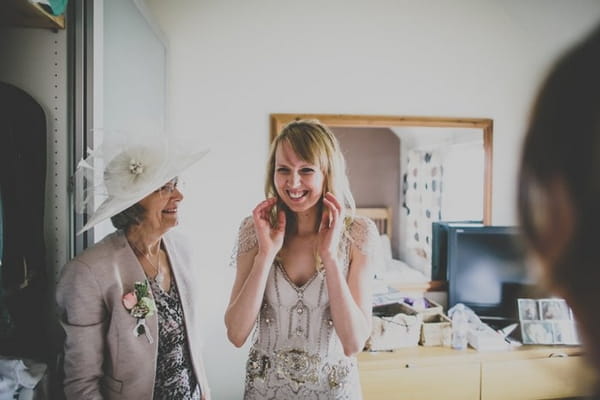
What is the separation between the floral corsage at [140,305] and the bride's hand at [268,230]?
1.14 ft

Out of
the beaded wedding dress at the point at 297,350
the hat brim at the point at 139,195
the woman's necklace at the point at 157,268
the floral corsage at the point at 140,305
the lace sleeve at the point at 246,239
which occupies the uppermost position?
the hat brim at the point at 139,195

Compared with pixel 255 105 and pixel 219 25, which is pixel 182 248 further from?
pixel 219 25

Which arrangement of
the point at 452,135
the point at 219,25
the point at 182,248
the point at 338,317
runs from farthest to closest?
the point at 452,135, the point at 219,25, the point at 182,248, the point at 338,317

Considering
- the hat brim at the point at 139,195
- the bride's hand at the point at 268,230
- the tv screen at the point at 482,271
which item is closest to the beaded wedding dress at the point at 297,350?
the bride's hand at the point at 268,230

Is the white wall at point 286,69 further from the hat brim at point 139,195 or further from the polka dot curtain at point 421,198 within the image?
the hat brim at point 139,195

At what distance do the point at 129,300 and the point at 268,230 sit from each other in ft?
1.45

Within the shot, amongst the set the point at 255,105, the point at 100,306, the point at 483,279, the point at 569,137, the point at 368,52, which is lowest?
the point at 483,279

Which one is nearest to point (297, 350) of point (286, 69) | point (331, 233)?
point (331, 233)

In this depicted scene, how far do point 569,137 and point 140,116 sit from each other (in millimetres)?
1585

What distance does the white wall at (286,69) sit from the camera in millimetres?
2238

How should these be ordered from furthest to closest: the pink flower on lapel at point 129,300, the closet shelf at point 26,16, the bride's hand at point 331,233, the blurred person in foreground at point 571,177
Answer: the bride's hand at point 331,233
the pink flower on lapel at point 129,300
the closet shelf at point 26,16
the blurred person in foreground at point 571,177

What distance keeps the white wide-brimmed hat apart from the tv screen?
174 cm

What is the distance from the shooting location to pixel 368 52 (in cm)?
236

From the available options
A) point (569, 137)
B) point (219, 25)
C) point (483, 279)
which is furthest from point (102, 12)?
point (483, 279)
